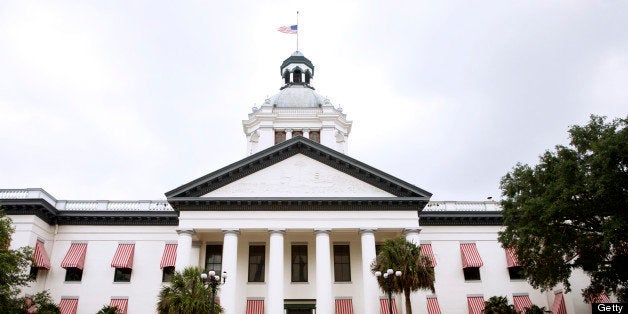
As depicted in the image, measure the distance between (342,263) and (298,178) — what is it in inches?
245

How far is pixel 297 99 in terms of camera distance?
4641 centimetres

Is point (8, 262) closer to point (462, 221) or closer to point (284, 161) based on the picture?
point (284, 161)

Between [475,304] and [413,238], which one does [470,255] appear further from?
[413,238]

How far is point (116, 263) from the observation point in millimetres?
30297

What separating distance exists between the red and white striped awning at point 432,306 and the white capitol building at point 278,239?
75 mm

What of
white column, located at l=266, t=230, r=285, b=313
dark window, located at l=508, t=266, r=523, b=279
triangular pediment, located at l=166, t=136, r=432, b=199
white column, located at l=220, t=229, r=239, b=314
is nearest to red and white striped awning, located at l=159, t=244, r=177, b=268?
white column, located at l=220, t=229, r=239, b=314

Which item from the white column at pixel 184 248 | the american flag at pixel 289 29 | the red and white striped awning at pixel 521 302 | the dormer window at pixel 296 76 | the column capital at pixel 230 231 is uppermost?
the american flag at pixel 289 29

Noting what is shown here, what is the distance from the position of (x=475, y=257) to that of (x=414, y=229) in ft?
18.8

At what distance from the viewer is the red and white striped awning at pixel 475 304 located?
30.3 meters

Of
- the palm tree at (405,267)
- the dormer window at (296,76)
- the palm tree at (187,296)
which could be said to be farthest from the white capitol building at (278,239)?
the dormer window at (296,76)

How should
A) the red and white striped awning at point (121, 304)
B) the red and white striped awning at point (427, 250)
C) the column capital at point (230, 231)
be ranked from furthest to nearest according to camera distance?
the red and white striped awning at point (427, 250), the red and white striped awning at point (121, 304), the column capital at point (230, 231)

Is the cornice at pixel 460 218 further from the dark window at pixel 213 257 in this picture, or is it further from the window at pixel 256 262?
the dark window at pixel 213 257

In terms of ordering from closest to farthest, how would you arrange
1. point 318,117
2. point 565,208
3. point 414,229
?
point 565,208 < point 414,229 < point 318,117

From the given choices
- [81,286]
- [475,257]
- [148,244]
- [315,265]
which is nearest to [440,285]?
[475,257]
